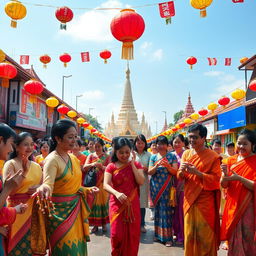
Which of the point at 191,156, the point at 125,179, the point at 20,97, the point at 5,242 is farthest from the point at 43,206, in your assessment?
the point at 20,97

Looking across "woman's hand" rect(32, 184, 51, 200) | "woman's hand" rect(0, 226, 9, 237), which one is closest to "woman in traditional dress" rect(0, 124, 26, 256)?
"woman's hand" rect(0, 226, 9, 237)

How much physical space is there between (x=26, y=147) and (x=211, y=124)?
1928 centimetres

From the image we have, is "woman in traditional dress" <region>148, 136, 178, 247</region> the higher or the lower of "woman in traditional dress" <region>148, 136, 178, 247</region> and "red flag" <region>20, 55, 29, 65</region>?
the lower

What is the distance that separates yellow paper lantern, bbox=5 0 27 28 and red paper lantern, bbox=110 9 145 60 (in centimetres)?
240

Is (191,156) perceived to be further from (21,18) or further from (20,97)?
(20,97)

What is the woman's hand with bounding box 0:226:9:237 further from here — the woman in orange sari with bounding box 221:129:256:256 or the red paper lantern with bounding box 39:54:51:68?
the red paper lantern with bounding box 39:54:51:68

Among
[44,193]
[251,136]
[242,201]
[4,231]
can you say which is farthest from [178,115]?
[4,231]

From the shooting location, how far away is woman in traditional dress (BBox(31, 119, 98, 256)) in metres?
2.40

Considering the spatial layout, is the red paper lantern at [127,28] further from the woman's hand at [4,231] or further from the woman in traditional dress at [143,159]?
the woman's hand at [4,231]

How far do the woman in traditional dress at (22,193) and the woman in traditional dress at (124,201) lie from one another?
87 centimetres

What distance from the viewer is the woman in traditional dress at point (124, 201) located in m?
3.13

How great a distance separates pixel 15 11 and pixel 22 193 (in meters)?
5.08

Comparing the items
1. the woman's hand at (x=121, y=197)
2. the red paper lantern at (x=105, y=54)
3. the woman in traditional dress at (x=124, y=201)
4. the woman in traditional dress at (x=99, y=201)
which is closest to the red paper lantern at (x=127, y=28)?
the woman in traditional dress at (x=99, y=201)

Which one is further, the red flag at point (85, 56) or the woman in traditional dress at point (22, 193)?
the red flag at point (85, 56)
